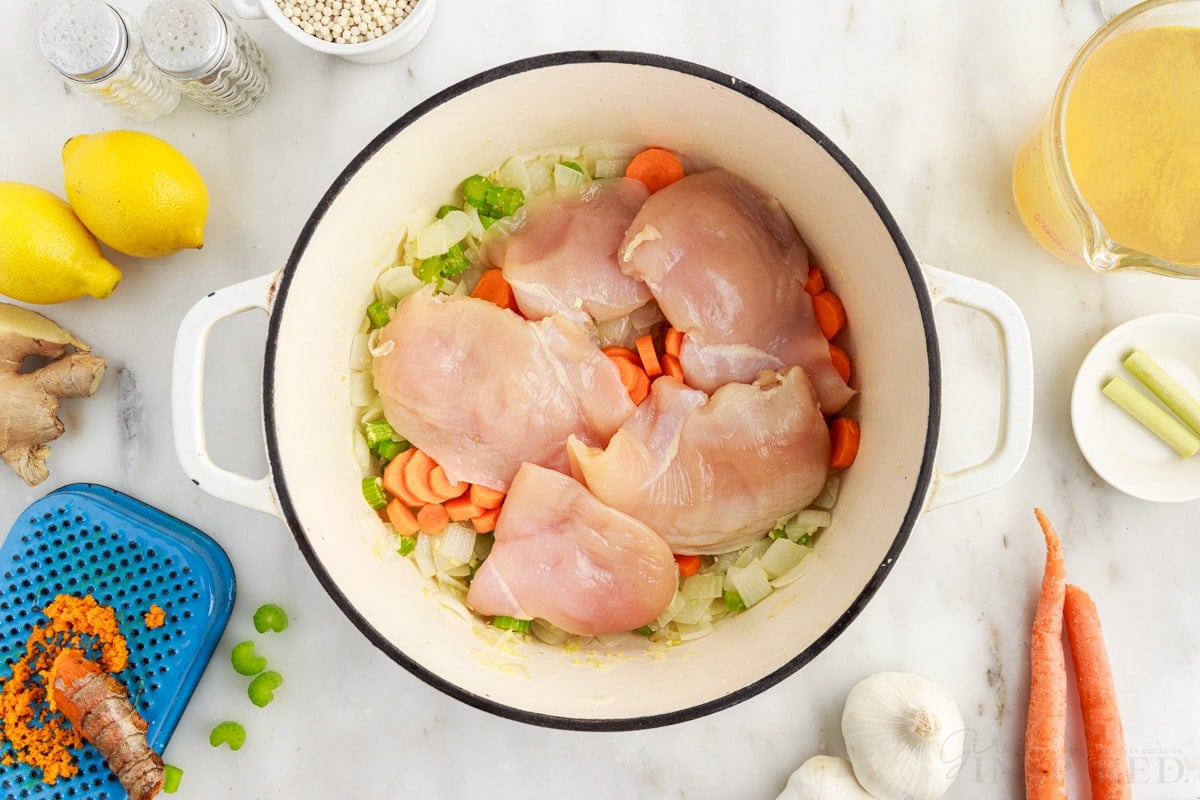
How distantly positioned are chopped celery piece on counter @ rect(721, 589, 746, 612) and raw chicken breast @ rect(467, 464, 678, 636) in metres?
0.10

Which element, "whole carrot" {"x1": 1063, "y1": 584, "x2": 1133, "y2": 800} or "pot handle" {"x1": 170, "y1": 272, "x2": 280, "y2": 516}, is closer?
"pot handle" {"x1": 170, "y1": 272, "x2": 280, "y2": 516}

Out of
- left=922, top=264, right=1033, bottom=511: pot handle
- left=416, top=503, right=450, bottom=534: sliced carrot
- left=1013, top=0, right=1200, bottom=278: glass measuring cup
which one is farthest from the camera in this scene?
left=416, top=503, right=450, bottom=534: sliced carrot

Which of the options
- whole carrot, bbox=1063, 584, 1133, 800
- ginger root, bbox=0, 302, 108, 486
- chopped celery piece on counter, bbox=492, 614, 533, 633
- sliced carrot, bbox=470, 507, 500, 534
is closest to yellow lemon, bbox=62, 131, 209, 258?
ginger root, bbox=0, 302, 108, 486

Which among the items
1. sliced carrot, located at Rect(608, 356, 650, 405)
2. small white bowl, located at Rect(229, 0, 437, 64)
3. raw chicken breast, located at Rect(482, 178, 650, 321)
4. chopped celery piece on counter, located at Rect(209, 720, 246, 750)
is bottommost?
chopped celery piece on counter, located at Rect(209, 720, 246, 750)

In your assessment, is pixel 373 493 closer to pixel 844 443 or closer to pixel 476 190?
pixel 476 190

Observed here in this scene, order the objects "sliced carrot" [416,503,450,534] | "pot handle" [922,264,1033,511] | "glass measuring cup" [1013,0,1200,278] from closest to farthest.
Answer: "pot handle" [922,264,1033,511]
"glass measuring cup" [1013,0,1200,278]
"sliced carrot" [416,503,450,534]

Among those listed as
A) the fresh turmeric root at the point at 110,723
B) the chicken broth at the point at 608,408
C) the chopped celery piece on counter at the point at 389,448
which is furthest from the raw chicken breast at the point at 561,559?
the fresh turmeric root at the point at 110,723

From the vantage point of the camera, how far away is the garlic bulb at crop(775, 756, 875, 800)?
146 cm

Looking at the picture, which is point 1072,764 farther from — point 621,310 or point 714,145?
Result: point 714,145

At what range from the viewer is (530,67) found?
1.20 metres

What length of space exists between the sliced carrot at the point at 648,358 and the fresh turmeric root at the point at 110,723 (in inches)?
39.5

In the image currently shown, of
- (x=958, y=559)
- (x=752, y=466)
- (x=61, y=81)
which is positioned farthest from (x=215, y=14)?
(x=958, y=559)

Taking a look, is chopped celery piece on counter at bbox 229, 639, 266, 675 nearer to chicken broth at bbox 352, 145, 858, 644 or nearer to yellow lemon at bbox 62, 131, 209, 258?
chicken broth at bbox 352, 145, 858, 644

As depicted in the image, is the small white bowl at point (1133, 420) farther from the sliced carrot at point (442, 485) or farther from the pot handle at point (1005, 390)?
the sliced carrot at point (442, 485)
